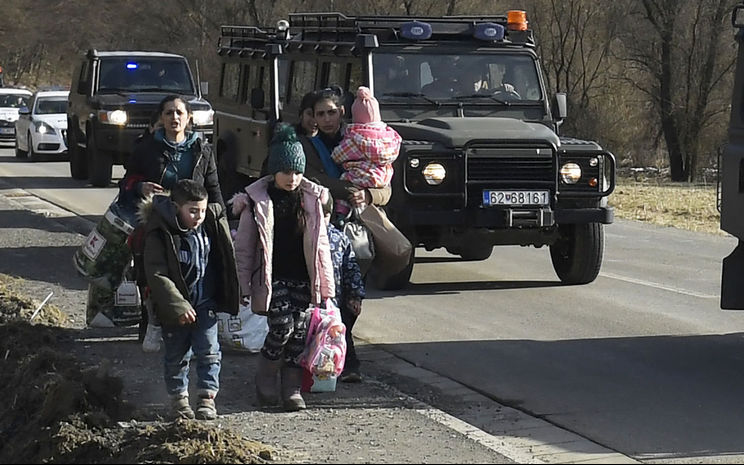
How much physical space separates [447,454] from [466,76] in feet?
23.9

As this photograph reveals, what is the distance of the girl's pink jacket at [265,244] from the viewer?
7.18m

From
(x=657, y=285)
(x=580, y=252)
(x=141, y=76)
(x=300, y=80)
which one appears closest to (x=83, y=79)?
(x=141, y=76)

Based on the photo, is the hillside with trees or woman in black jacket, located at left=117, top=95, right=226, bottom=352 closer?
woman in black jacket, located at left=117, top=95, right=226, bottom=352

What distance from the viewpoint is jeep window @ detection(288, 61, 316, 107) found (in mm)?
14148

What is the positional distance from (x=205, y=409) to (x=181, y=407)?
12 cm

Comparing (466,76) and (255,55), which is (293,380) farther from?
(255,55)

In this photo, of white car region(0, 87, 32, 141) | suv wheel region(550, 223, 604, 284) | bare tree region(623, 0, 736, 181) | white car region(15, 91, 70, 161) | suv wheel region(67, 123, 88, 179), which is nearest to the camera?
suv wheel region(550, 223, 604, 284)

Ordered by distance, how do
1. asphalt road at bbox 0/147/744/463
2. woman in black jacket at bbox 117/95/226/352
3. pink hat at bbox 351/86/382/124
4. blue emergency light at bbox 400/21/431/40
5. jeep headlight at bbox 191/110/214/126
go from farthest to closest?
jeep headlight at bbox 191/110/214/126, blue emergency light at bbox 400/21/431/40, pink hat at bbox 351/86/382/124, woman in black jacket at bbox 117/95/226/352, asphalt road at bbox 0/147/744/463

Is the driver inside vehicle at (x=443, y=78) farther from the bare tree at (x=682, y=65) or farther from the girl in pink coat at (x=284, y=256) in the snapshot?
the bare tree at (x=682, y=65)

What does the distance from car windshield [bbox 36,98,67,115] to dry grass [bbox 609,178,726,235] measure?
12.6 metres

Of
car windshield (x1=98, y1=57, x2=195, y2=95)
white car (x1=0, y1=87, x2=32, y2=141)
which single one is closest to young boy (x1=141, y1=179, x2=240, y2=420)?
car windshield (x1=98, y1=57, x2=195, y2=95)

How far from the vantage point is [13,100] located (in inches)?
1556

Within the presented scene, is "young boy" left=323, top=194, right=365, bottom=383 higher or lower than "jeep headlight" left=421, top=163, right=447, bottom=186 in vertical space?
lower

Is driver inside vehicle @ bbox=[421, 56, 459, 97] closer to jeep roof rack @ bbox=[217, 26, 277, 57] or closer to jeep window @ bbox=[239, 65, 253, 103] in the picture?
jeep roof rack @ bbox=[217, 26, 277, 57]
